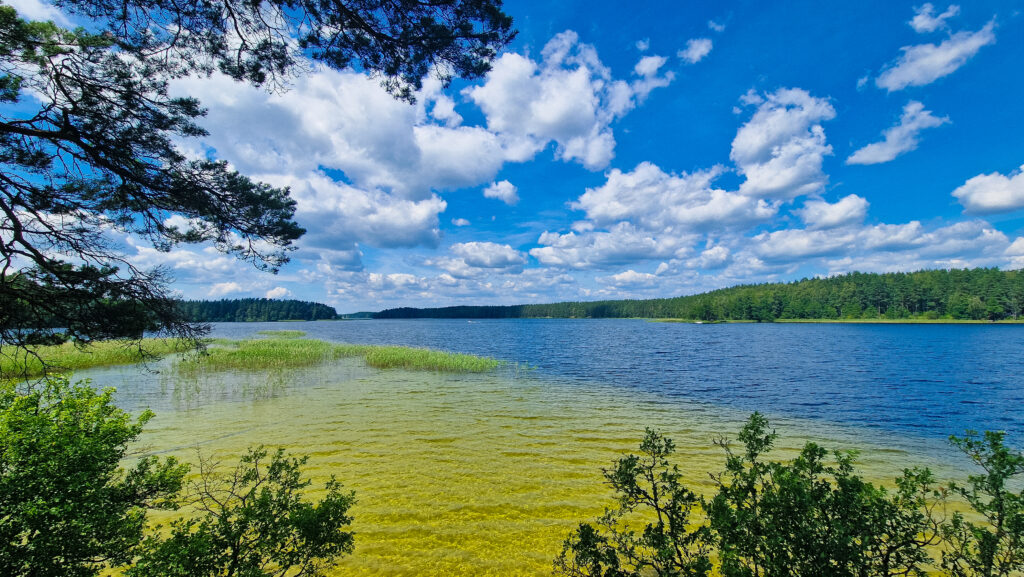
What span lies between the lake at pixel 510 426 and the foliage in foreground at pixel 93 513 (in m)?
2.80

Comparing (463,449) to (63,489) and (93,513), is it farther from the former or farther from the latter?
(63,489)

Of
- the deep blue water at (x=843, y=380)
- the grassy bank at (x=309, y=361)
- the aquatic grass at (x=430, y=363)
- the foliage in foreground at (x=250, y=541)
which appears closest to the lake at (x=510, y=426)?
the deep blue water at (x=843, y=380)

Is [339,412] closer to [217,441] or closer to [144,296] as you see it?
[217,441]

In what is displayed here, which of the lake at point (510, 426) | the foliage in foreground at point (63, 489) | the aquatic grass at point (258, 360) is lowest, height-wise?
the lake at point (510, 426)

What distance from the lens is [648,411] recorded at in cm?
1677

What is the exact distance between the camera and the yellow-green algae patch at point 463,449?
6719mm

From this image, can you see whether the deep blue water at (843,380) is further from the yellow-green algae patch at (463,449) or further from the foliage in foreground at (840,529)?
the foliage in foreground at (840,529)

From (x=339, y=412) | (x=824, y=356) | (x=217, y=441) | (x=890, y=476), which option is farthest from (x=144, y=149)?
(x=824, y=356)

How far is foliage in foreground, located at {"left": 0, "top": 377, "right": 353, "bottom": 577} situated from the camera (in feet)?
10.2

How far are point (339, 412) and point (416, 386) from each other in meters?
6.61

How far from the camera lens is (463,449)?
37.8 feet

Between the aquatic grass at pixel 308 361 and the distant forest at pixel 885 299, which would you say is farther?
the distant forest at pixel 885 299

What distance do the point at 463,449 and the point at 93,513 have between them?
29.2 feet

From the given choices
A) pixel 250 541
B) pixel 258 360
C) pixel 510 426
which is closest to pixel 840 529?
pixel 250 541
